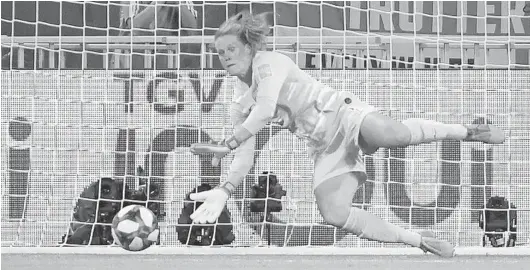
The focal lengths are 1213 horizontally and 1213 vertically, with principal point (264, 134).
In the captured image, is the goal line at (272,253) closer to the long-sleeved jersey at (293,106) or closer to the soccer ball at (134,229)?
the soccer ball at (134,229)

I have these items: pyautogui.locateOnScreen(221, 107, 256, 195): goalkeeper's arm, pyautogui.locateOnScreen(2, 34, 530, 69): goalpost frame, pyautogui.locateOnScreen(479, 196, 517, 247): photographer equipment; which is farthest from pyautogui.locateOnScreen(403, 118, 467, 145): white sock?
pyautogui.locateOnScreen(479, 196, 517, 247): photographer equipment

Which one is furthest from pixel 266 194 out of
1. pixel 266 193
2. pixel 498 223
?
pixel 498 223

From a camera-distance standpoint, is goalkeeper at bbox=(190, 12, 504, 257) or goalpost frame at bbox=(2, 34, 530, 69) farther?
goalpost frame at bbox=(2, 34, 530, 69)

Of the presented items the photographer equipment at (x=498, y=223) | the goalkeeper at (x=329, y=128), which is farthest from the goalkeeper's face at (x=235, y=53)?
the photographer equipment at (x=498, y=223)

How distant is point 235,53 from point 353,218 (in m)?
0.95

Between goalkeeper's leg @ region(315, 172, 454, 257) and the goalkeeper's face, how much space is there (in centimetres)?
66

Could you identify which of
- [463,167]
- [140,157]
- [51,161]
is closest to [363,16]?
[463,167]

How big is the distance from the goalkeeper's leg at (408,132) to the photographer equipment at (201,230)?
5.15ft

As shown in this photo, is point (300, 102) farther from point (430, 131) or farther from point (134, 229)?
point (134, 229)

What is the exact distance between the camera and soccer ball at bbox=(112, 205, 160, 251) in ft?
18.6

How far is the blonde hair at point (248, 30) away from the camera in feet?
18.6

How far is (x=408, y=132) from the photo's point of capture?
554 centimetres

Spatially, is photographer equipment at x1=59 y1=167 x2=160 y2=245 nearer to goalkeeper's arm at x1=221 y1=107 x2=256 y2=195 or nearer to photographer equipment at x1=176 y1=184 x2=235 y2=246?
photographer equipment at x1=176 y1=184 x2=235 y2=246

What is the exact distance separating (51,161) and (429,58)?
2.34m
